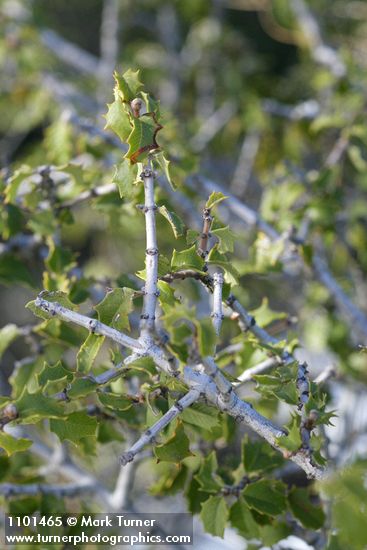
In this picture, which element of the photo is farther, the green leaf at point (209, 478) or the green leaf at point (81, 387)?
the green leaf at point (209, 478)

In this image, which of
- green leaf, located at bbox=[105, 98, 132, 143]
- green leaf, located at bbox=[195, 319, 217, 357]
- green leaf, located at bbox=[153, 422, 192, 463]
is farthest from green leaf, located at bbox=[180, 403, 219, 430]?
green leaf, located at bbox=[105, 98, 132, 143]

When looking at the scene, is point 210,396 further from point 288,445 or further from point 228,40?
point 228,40

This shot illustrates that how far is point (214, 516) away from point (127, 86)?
0.63m

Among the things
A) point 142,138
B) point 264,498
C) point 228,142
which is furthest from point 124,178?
point 228,142

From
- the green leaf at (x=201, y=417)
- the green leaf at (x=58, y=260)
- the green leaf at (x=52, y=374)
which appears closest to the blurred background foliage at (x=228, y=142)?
the green leaf at (x=58, y=260)

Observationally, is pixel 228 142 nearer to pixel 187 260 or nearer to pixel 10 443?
pixel 187 260

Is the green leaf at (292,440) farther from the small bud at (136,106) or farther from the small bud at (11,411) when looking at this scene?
the small bud at (136,106)

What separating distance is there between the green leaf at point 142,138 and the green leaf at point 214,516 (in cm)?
51

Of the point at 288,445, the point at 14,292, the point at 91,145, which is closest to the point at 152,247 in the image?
the point at 288,445

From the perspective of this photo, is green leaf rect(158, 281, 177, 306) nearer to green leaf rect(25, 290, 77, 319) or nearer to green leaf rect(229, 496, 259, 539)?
green leaf rect(25, 290, 77, 319)

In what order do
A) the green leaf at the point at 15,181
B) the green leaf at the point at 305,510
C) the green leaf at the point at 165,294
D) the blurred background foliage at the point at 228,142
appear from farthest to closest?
1. the blurred background foliage at the point at 228,142
2. the green leaf at the point at 15,181
3. the green leaf at the point at 305,510
4. the green leaf at the point at 165,294

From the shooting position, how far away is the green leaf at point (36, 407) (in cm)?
75

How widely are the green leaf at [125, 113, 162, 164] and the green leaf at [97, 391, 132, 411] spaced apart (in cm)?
32

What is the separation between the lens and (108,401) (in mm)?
822
